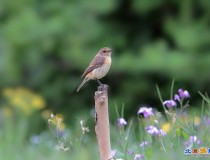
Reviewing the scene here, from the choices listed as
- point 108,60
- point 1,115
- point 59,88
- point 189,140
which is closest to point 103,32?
point 59,88

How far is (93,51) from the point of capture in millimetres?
9609

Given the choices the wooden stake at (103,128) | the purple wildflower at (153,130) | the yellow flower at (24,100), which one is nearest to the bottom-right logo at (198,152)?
the purple wildflower at (153,130)

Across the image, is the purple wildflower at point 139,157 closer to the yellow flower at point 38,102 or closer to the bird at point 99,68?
the bird at point 99,68

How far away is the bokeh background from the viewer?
9445 mm

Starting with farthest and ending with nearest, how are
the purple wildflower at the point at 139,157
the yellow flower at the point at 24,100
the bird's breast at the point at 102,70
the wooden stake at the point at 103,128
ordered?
the yellow flower at the point at 24,100 < the bird's breast at the point at 102,70 < the purple wildflower at the point at 139,157 < the wooden stake at the point at 103,128

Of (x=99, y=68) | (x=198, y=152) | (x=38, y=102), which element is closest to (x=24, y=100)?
(x=38, y=102)

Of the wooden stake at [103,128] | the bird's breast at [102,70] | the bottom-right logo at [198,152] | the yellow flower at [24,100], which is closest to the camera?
the wooden stake at [103,128]

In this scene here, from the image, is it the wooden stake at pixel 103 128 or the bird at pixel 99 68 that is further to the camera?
the bird at pixel 99 68

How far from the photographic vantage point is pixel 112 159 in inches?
163

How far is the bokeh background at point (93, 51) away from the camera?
945 centimetres

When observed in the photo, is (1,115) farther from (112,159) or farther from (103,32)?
(112,159)

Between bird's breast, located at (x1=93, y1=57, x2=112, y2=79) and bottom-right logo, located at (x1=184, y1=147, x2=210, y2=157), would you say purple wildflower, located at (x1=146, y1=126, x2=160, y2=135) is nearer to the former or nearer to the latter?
bottom-right logo, located at (x1=184, y1=147, x2=210, y2=157)

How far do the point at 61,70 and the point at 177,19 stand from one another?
65.2 inches

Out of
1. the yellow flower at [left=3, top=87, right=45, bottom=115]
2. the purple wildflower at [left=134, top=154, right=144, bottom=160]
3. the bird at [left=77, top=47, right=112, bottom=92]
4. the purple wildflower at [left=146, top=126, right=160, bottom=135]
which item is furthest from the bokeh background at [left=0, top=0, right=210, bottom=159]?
the purple wildflower at [left=134, top=154, right=144, bottom=160]
